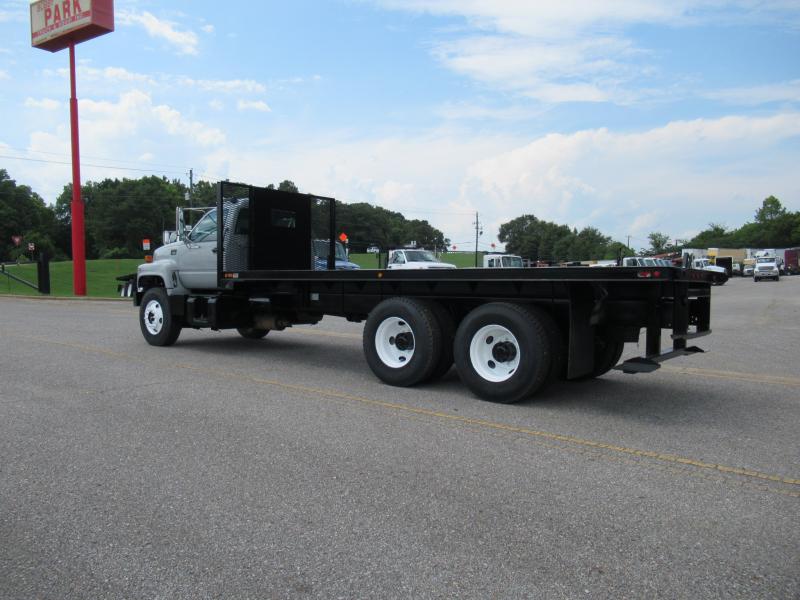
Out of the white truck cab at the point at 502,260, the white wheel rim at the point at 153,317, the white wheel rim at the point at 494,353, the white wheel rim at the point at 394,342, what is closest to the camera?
the white wheel rim at the point at 494,353

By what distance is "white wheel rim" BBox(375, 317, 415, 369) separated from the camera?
24.6 ft

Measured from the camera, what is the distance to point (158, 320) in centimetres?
1077

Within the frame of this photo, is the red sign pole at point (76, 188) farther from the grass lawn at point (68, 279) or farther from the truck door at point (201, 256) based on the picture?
the truck door at point (201, 256)

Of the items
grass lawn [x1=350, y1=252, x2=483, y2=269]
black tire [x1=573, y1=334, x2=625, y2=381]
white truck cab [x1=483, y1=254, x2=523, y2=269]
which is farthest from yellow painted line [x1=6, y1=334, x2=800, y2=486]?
grass lawn [x1=350, y1=252, x2=483, y2=269]

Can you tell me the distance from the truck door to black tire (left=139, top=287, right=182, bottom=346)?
0.50 m

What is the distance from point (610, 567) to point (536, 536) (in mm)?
445

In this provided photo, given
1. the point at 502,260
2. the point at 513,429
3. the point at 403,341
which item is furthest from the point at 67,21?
the point at 513,429

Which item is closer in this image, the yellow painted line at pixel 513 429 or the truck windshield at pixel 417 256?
the yellow painted line at pixel 513 429

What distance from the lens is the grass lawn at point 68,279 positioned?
107 feet

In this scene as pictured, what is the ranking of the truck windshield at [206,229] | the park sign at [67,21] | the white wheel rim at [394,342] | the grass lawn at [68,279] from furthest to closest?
the grass lawn at [68,279] < the park sign at [67,21] < the truck windshield at [206,229] < the white wheel rim at [394,342]

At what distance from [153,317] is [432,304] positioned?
19.0 ft

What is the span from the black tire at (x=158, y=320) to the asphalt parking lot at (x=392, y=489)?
271 cm

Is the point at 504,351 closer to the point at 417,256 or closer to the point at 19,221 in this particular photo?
the point at 417,256

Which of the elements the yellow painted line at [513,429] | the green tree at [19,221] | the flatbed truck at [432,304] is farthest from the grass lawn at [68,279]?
the green tree at [19,221]
